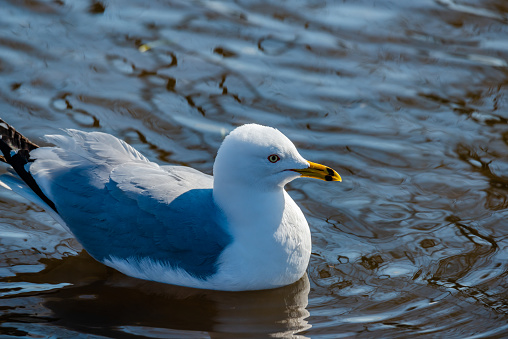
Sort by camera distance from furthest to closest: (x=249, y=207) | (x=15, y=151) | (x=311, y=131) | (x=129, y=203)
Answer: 1. (x=311, y=131)
2. (x=15, y=151)
3. (x=129, y=203)
4. (x=249, y=207)

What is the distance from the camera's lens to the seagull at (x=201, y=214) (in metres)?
5.00

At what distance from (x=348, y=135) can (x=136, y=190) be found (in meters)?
2.36

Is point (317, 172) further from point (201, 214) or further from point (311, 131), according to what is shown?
point (311, 131)

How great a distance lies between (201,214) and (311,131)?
2.10 metres

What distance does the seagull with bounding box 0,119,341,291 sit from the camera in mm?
5000

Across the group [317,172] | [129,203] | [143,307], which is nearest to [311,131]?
[317,172]

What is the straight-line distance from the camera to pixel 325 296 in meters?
5.19

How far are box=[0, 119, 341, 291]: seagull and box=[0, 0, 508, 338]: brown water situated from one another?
23 cm

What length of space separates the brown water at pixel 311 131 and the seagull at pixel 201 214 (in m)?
0.23

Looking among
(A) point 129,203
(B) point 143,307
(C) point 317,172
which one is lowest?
(B) point 143,307

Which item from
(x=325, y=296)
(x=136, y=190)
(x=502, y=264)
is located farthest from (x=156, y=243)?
(x=502, y=264)

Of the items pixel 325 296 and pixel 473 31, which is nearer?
pixel 325 296

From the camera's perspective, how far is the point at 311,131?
6906 mm

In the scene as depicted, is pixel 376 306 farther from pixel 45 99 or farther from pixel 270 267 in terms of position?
pixel 45 99
